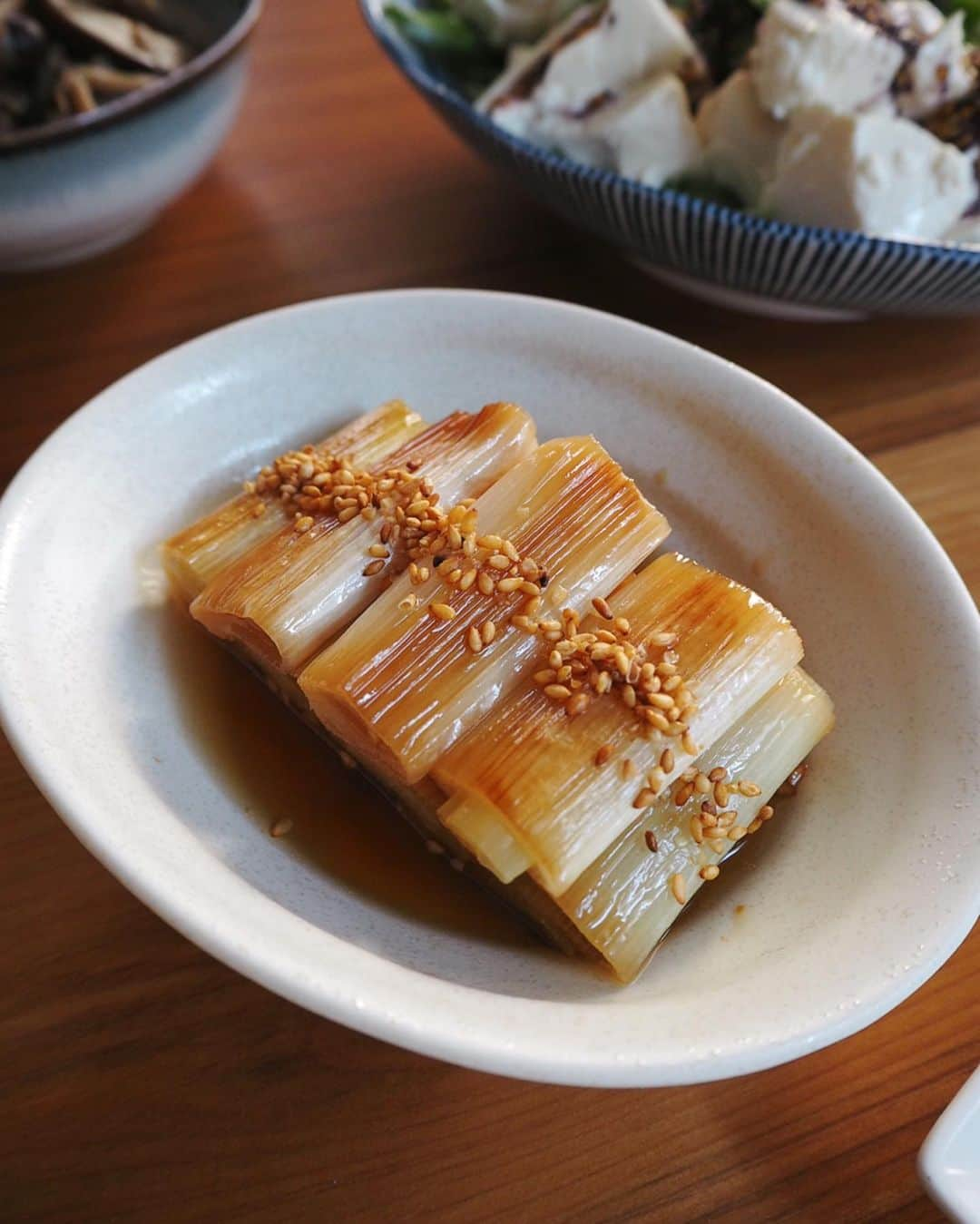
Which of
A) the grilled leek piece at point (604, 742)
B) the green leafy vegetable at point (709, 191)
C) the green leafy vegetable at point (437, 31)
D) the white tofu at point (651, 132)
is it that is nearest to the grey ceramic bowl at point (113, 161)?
the green leafy vegetable at point (437, 31)

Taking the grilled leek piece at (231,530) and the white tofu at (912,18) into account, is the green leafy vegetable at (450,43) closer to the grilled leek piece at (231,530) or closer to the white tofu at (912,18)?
the white tofu at (912,18)

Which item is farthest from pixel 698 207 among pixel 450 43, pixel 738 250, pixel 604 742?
pixel 604 742

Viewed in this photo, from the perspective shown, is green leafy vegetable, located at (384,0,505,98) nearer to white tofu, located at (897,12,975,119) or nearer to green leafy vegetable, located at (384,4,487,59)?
green leafy vegetable, located at (384,4,487,59)

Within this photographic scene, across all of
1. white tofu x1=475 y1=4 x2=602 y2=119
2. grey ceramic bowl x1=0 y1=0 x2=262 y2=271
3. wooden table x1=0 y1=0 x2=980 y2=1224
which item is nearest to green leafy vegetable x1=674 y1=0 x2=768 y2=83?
white tofu x1=475 y1=4 x2=602 y2=119

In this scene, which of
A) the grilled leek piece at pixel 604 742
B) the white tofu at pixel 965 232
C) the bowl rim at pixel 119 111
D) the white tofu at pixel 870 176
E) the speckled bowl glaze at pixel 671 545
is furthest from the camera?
the white tofu at pixel 965 232

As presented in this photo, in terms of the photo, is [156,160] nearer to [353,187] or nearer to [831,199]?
[353,187]

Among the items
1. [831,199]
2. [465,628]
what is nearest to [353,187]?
[831,199]
